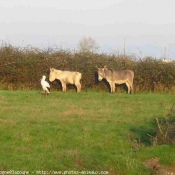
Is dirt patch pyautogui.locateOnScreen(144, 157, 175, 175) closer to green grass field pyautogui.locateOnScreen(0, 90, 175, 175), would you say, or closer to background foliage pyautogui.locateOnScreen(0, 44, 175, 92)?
green grass field pyautogui.locateOnScreen(0, 90, 175, 175)

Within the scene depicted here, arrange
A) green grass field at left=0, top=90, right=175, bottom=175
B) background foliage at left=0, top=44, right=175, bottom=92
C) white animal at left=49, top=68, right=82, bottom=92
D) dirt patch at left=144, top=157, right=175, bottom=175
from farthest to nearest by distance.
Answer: background foliage at left=0, top=44, right=175, bottom=92, white animal at left=49, top=68, right=82, bottom=92, green grass field at left=0, top=90, right=175, bottom=175, dirt patch at left=144, top=157, right=175, bottom=175

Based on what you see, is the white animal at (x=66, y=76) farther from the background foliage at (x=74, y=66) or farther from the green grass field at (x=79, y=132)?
the green grass field at (x=79, y=132)

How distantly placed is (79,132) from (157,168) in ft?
16.9

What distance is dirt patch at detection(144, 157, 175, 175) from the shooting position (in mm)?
8929

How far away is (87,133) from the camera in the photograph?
1367 centimetres

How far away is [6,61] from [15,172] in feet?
62.9

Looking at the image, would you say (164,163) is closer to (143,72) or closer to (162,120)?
(162,120)

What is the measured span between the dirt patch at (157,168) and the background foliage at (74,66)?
58.3 feet

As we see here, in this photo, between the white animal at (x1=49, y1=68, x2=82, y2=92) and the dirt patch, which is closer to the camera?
the dirt patch

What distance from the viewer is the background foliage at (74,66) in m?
26.8

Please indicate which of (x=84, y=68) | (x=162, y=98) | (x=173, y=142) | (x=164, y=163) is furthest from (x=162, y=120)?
(x=84, y=68)

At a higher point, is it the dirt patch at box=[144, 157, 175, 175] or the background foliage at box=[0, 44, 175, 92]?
the dirt patch at box=[144, 157, 175, 175]

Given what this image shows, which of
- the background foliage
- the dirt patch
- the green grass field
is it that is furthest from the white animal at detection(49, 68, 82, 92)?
the dirt patch

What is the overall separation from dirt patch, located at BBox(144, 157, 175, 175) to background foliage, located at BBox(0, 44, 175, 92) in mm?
17774
